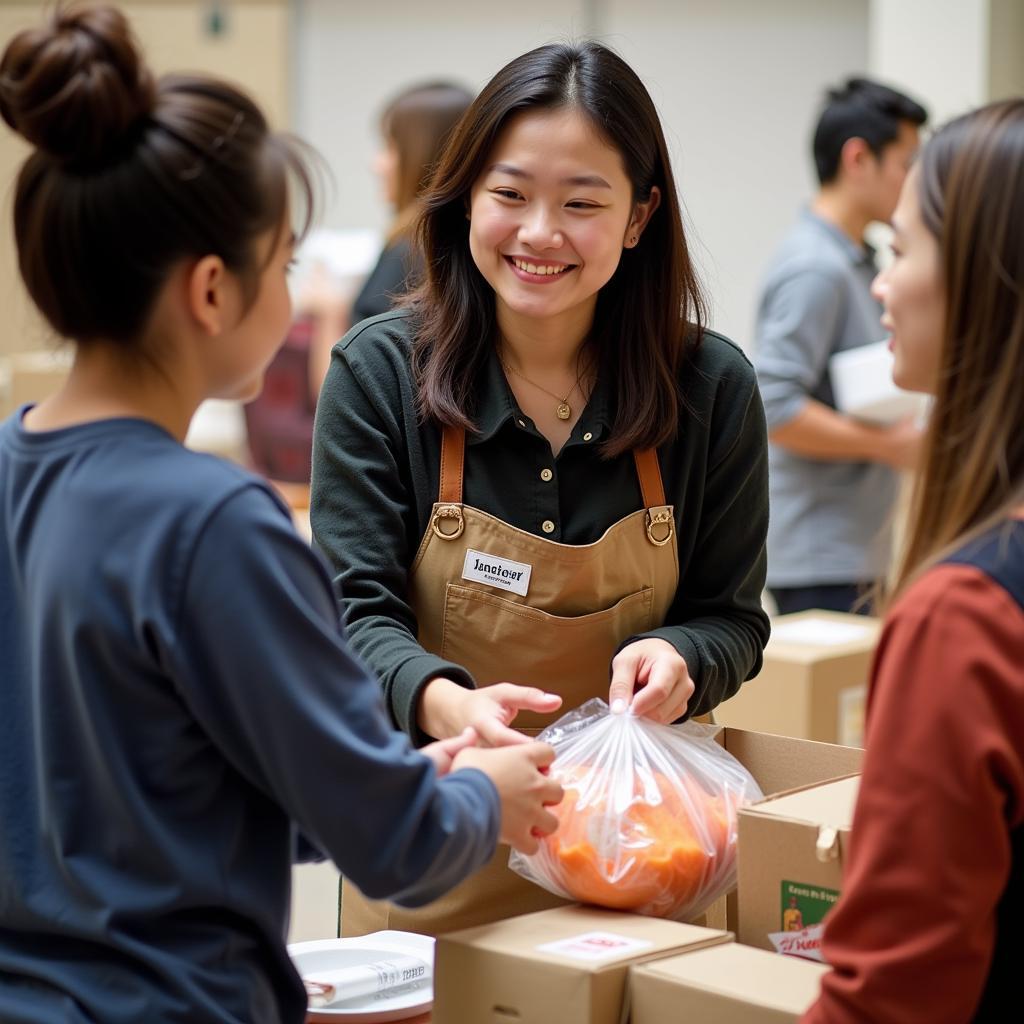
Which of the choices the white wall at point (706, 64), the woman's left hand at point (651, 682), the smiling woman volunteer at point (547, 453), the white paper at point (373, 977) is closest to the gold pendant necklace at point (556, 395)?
the smiling woman volunteer at point (547, 453)

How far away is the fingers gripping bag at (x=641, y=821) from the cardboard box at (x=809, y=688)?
1.62 meters

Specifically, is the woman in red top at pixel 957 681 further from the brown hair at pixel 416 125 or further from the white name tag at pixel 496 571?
the brown hair at pixel 416 125

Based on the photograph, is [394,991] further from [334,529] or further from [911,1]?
[911,1]

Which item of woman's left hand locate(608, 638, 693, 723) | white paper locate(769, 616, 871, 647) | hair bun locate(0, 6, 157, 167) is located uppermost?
hair bun locate(0, 6, 157, 167)

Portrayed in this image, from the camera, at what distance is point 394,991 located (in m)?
1.38

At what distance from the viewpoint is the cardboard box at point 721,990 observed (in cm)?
111

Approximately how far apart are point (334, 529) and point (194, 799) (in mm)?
623

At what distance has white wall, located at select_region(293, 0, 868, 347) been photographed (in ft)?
20.3

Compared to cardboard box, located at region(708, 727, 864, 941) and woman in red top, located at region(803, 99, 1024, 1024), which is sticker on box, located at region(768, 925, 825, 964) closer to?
cardboard box, located at region(708, 727, 864, 941)

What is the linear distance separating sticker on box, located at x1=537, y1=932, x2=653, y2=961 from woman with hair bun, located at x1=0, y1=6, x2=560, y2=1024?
16cm

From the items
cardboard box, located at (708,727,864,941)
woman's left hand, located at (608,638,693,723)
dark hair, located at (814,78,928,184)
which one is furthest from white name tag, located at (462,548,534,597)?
dark hair, located at (814,78,928,184)

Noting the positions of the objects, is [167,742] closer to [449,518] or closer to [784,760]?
[449,518]

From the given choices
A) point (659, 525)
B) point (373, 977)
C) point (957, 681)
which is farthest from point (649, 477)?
point (957, 681)

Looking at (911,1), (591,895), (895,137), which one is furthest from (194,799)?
(911,1)
